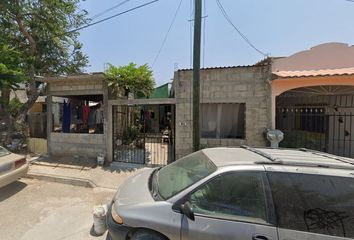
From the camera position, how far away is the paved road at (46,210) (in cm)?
403

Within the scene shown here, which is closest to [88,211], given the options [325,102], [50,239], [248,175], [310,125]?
[50,239]

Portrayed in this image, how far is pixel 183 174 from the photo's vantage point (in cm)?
325

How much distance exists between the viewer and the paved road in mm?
4027

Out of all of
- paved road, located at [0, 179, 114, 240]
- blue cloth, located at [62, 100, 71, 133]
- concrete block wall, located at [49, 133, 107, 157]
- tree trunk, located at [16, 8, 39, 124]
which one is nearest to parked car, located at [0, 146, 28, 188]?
paved road, located at [0, 179, 114, 240]

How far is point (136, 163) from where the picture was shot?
8250 mm

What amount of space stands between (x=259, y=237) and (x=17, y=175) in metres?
6.07

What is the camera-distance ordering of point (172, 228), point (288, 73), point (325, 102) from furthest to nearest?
point (325, 102), point (288, 73), point (172, 228)

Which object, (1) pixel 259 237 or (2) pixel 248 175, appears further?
(2) pixel 248 175

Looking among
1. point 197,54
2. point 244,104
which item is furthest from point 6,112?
point 244,104

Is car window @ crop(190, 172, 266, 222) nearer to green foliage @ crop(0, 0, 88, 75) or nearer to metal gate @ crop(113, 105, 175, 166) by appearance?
metal gate @ crop(113, 105, 175, 166)

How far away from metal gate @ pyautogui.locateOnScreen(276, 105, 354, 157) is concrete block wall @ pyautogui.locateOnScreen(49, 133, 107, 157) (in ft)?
21.7

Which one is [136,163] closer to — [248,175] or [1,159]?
[1,159]

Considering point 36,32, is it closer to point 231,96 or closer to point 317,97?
point 231,96

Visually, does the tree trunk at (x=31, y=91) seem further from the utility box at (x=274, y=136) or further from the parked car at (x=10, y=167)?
the utility box at (x=274, y=136)
